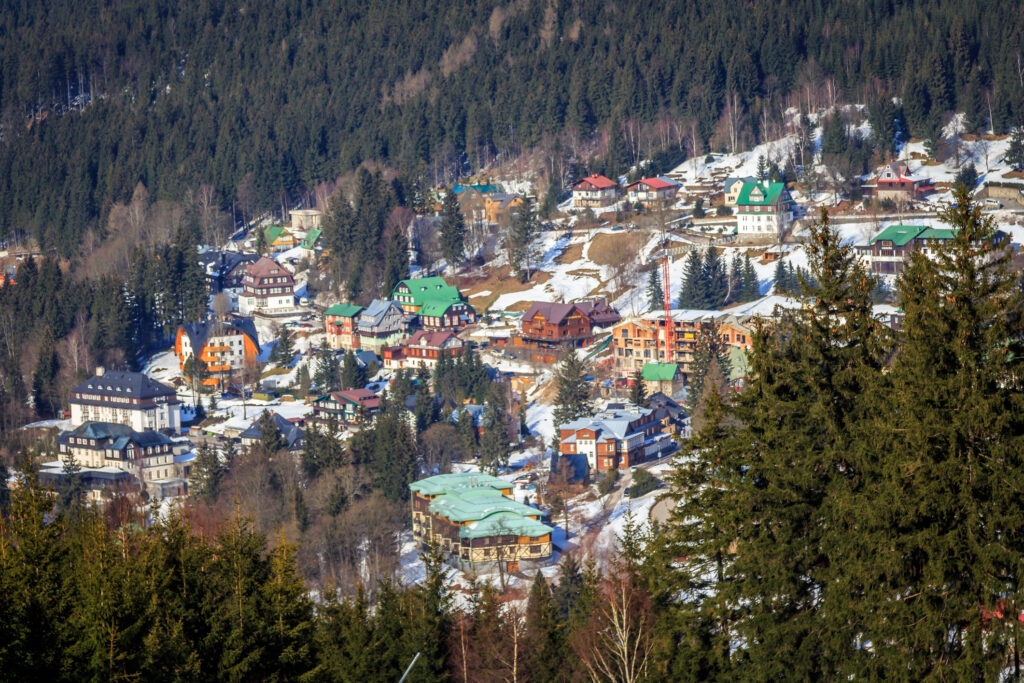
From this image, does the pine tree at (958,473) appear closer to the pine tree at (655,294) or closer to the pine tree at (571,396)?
the pine tree at (571,396)

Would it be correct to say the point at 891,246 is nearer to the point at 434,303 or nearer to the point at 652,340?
the point at 652,340

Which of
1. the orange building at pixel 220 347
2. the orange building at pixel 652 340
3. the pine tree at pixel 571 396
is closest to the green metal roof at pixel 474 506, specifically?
the pine tree at pixel 571 396

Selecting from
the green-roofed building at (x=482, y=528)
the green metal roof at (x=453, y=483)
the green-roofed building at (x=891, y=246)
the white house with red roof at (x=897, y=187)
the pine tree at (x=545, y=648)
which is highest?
the white house with red roof at (x=897, y=187)

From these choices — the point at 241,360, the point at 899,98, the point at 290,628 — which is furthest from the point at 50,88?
the point at 290,628

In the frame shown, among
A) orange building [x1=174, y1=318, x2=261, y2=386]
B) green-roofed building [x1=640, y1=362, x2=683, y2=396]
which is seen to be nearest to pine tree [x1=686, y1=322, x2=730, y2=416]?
green-roofed building [x1=640, y1=362, x2=683, y2=396]

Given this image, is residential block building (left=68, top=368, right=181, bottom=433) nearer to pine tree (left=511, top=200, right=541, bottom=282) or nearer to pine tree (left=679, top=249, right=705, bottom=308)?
pine tree (left=511, top=200, right=541, bottom=282)
